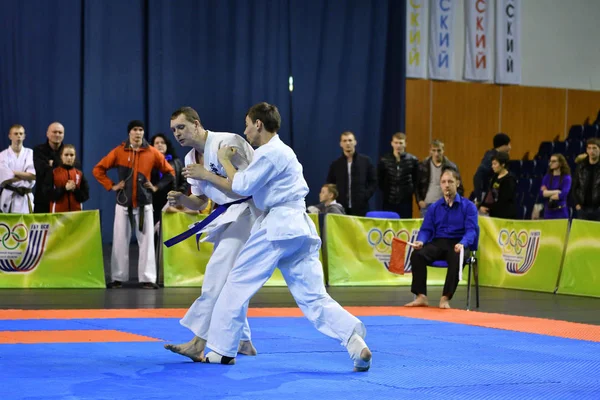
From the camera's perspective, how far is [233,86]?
16562 millimetres

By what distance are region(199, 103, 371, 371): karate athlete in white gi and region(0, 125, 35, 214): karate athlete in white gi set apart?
19.6ft

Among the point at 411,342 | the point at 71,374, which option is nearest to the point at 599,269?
the point at 411,342

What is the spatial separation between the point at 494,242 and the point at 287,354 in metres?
6.20

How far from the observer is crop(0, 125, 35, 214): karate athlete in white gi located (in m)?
10.7

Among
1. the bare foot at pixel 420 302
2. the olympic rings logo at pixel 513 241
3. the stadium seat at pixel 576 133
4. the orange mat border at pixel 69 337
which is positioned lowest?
the bare foot at pixel 420 302

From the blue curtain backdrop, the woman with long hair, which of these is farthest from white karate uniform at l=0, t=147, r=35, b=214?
the woman with long hair

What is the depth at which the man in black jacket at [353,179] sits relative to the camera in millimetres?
12250

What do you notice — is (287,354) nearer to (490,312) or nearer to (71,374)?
(71,374)

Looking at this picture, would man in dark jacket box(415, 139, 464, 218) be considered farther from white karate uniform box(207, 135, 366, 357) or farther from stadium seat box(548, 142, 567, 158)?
white karate uniform box(207, 135, 366, 357)

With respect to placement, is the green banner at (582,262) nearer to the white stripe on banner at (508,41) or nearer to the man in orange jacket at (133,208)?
the man in orange jacket at (133,208)

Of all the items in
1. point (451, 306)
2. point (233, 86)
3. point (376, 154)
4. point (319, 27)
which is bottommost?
point (451, 306)

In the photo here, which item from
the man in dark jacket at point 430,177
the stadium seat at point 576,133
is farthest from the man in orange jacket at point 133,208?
the stadium seat at point 576,133

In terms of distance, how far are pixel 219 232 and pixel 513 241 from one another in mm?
6426

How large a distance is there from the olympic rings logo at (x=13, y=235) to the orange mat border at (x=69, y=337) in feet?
11.7
